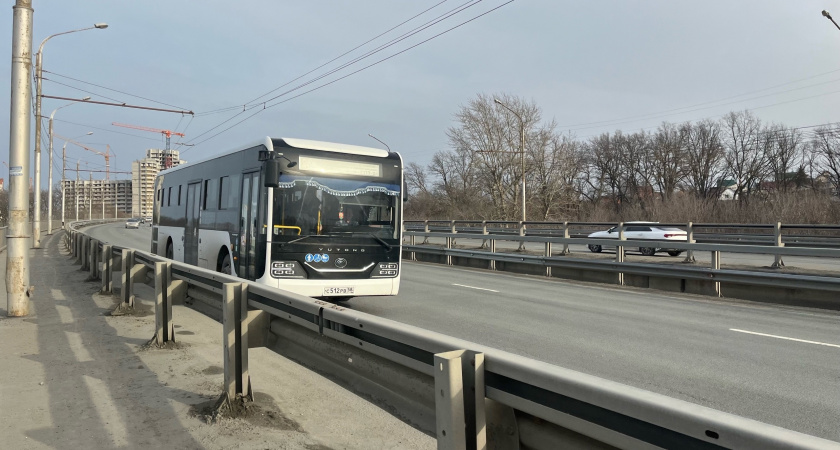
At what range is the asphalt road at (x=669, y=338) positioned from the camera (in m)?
5.55

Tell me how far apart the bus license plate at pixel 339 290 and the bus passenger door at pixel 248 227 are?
4.01ft

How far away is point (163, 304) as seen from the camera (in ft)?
22.6

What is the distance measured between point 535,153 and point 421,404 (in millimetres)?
49060

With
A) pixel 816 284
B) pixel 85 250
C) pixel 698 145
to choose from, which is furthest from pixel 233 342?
pixel 698 145

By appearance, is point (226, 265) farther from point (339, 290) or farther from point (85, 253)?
point (85, 253)

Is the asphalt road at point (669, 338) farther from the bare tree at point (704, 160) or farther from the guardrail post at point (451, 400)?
the bare tree at point (704, 160)

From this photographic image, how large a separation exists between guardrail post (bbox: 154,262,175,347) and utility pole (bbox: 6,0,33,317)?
390cm

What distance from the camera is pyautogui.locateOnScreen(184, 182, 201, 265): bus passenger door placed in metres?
13.2

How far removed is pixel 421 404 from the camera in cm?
280

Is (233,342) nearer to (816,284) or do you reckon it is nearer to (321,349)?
(321,349)

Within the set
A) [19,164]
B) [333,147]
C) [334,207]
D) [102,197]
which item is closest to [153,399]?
[334,207]

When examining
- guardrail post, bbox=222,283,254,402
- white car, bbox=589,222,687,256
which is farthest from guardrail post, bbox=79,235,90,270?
white car, bbox=589,222,687,256

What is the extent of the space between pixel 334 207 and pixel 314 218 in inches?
15.9

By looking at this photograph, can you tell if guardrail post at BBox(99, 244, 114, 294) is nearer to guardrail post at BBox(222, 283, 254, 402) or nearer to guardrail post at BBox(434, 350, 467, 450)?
guardrail post at BBox(222, 283, 254, 402)
